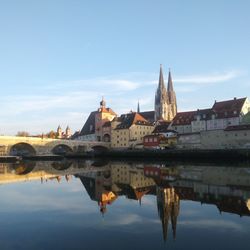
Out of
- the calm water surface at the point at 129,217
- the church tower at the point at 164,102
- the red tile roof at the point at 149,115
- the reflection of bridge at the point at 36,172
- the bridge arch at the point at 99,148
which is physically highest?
the church tower at the point at 164,102

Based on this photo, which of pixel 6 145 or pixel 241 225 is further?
pixel 6 145

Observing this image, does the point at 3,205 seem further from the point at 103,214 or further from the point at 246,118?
the point at 246,118

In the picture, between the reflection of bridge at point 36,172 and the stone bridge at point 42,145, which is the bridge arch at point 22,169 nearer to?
the reflection of bridge at point 36,172

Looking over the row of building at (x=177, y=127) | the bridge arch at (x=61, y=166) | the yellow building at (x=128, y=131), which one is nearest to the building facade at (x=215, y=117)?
the row of building at (x=177, y=127)

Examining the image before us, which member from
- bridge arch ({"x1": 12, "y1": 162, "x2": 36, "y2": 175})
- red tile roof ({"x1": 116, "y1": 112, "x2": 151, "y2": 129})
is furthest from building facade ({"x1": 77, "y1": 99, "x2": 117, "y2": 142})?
Answer: bridge arch ({"x1": 12, "y1": 162, "x2": 36, "y2": 175})

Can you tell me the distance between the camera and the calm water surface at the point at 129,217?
9656mm

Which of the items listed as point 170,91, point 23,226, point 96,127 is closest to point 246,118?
point 96,127

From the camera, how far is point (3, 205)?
16062mm

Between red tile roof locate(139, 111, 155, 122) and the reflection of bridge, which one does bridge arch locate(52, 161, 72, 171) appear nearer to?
the reflection of bridge

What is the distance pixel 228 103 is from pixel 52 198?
5681 centimetres

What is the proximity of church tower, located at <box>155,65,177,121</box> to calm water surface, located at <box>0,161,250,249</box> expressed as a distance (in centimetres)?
7840

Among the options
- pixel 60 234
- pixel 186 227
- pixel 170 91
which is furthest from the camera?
pixel 170 91

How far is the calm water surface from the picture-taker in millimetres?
9656

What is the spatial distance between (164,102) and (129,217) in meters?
89.7
